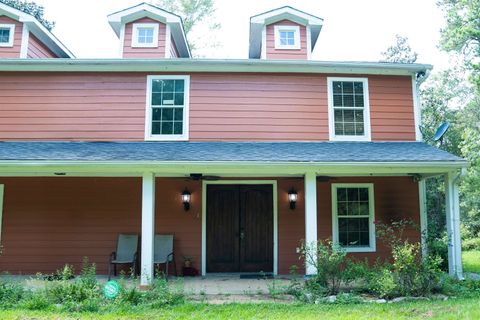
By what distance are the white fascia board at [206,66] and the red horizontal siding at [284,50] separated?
97 cm

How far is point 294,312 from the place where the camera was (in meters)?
5.41

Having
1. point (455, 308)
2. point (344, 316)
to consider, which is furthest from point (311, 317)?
point (455, 308)

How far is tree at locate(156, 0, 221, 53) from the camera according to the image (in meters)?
19.7

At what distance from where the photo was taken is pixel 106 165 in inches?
273

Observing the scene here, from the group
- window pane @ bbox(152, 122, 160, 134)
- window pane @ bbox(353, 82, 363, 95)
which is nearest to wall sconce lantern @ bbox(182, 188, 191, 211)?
window pane @ bbox(152, 122, 160, 134)

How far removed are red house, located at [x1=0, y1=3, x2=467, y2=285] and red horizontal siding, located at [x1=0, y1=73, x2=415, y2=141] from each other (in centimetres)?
2

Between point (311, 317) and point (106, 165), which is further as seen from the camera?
point (106, 165)

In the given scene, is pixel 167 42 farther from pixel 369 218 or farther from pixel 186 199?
pixel 369 218

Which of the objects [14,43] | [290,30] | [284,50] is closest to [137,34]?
[14,43]

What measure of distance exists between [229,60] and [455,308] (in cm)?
632

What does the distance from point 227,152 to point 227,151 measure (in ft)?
A: 0.35

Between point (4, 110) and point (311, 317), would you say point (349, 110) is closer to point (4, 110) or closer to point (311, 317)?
point (311, 317)

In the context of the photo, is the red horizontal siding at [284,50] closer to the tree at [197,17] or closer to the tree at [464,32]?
the tree at [464,32]

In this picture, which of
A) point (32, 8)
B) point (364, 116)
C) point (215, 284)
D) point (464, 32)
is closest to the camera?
point (215, 284)
